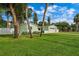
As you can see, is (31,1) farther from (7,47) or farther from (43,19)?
(7,47)

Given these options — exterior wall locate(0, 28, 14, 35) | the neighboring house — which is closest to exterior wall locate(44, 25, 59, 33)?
the neighboring house

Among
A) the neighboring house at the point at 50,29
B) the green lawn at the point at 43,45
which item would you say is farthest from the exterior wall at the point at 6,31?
the neighboring house at the point at 50,29

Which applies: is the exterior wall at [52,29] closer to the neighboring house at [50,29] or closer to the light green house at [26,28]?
the neighboring house at [50,29]

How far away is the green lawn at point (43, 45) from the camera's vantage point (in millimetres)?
4152

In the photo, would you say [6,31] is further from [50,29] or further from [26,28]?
[50,29]

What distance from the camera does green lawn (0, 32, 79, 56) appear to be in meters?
Result: 4.15

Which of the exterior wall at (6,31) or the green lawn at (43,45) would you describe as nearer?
the green lawn at (43,45)

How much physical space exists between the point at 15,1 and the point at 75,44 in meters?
0.90

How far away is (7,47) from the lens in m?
4.19

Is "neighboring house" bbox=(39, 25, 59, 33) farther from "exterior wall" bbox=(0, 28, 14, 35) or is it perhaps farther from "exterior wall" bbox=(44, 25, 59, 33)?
"exterior wall" bbox=(0, 28, 14, 35)

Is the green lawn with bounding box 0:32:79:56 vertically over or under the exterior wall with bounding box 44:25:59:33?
under

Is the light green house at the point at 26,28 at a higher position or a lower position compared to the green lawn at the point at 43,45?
higher

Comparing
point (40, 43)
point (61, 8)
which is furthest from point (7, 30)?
point (61, 8)

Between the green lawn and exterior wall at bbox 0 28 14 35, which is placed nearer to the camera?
the green lawn
